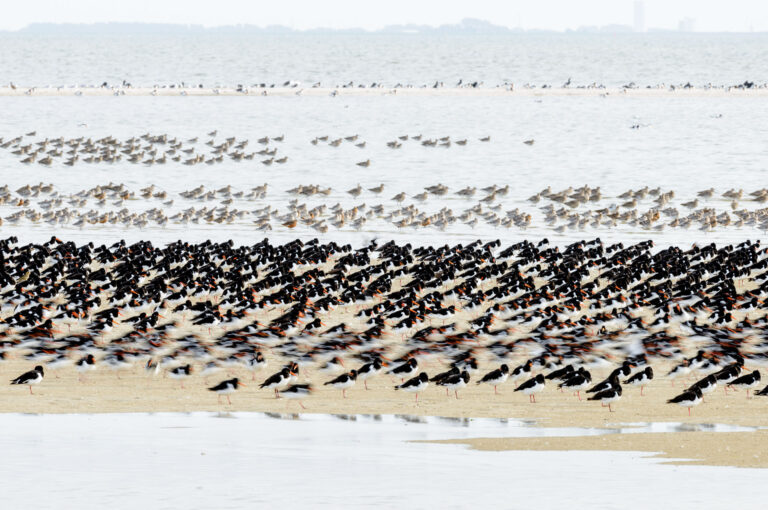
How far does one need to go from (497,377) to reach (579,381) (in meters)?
1.46

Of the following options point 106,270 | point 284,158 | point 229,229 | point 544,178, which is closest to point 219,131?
point 284,158

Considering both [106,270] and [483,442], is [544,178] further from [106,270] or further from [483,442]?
[483,442]

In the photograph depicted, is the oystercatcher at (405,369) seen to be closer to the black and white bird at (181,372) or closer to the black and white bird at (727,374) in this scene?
the black and white bird at (181,372)

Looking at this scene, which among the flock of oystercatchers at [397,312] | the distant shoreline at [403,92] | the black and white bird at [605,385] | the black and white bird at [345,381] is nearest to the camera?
the black and white bird at [605,385]

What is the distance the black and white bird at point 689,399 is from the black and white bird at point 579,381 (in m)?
1.45

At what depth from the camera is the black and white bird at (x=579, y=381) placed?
63.9 feet

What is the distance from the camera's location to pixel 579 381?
63.9 feet

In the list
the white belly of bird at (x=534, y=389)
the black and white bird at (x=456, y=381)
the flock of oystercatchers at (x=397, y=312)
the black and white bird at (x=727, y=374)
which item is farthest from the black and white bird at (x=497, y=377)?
the black and white bird at (x=727, y=374)

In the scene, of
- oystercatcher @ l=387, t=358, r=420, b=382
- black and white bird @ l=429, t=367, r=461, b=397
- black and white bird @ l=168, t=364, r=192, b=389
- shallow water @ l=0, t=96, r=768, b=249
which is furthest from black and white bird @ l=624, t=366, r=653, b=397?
shallow water @ l=0, t=96, r=768, b=249

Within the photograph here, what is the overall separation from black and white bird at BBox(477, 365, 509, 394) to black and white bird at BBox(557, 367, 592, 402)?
3.13 feet

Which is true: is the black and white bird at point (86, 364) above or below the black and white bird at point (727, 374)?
below

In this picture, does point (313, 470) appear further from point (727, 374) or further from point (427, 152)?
point (427, 152)

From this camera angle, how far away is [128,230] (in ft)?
144

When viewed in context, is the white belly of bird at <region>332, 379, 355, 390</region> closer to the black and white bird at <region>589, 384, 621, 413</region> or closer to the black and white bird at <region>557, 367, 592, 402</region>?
the black and white bird at <region>557, 367, 592, 402</region>
